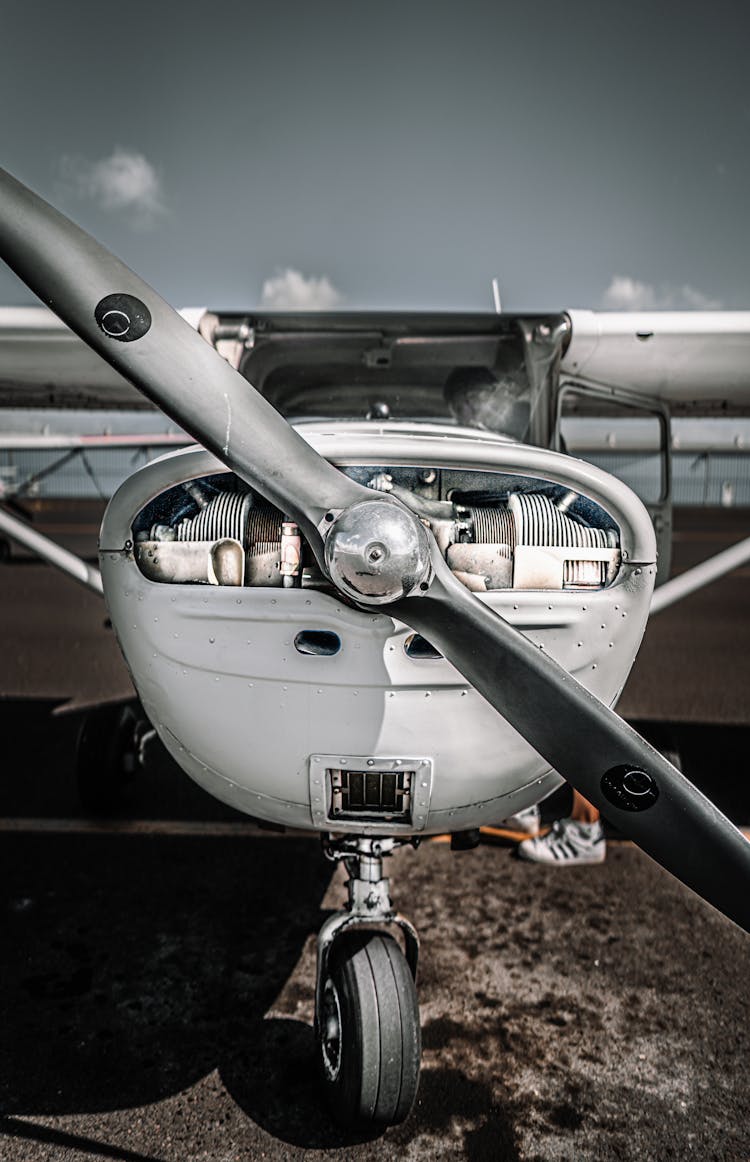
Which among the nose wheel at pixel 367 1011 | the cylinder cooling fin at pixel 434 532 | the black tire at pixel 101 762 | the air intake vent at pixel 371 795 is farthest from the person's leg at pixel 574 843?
the black tire at pixel 101 762

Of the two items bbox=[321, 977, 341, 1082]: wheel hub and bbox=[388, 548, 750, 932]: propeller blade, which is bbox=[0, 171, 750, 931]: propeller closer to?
bbox=[388, 548, 750, 932]: propeller blade

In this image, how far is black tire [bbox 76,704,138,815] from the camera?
3.44m

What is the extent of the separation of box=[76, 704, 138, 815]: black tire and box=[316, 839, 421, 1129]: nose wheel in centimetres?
186

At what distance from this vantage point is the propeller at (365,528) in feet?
4.64

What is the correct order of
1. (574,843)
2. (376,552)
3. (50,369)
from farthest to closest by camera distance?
(50,369) → (574,843) → (376,552)

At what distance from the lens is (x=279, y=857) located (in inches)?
125

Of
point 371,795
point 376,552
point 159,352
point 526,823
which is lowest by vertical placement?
point 526,823

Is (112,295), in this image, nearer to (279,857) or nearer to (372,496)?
(372,496)

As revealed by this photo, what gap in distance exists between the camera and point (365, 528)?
1.35 m

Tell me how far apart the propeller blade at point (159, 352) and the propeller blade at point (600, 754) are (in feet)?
1.01

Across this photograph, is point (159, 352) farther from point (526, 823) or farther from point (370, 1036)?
point (526, 823)

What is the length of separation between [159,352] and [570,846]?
259cm

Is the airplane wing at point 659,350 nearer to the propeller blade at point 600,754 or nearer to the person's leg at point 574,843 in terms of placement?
the person's leg at point 574,843

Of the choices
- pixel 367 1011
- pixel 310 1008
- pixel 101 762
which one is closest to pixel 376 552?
pixel 367 1011
